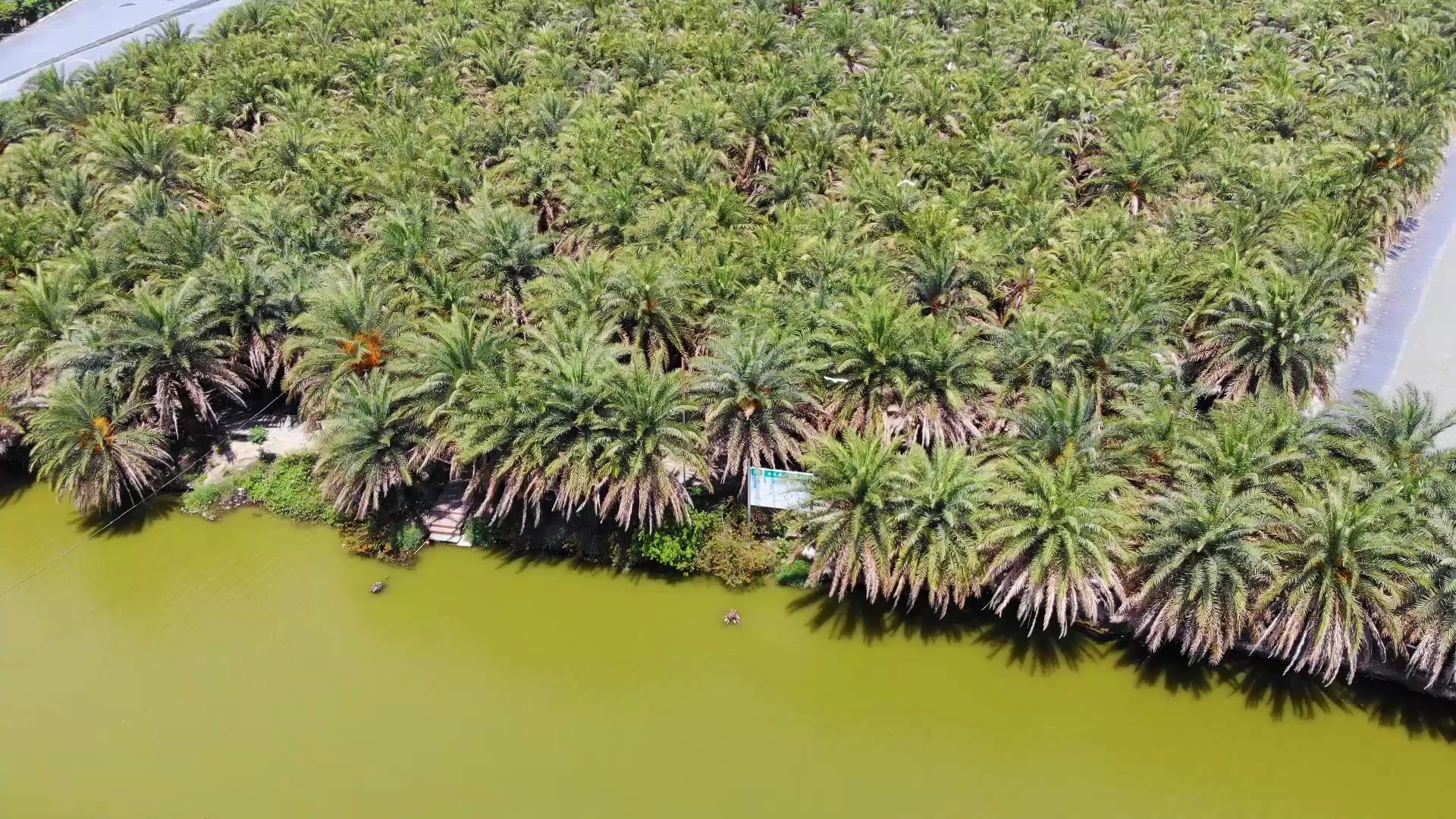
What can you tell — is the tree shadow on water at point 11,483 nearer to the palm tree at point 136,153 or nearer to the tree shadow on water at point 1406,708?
the palm tree at point 136,153

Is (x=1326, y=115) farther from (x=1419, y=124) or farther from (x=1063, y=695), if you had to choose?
(x=1063, y=695)

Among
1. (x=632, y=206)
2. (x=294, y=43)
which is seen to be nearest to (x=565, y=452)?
(x=632, y=206)

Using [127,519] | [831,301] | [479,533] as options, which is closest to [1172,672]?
[831,301]

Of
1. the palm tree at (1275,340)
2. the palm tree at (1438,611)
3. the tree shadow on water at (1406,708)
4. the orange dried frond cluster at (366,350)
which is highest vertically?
the palm tree at (1275,340)

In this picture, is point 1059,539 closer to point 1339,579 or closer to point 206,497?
point 1339,579

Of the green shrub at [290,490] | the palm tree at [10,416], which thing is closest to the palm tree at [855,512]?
the green shrub at [290,490]

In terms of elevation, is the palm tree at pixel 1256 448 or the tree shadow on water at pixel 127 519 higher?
the palm tree at pixel 1256 448

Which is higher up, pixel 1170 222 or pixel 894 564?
pixel 1170 222
